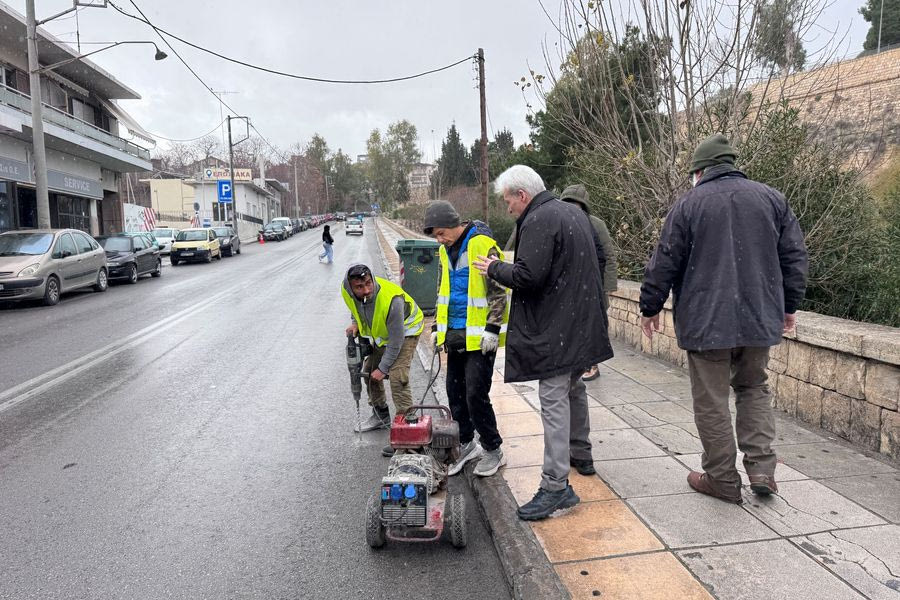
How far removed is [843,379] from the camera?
4270 mm

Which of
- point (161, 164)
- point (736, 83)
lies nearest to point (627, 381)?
point (736, 83)

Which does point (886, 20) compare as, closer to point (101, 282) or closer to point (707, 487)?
point (101, 282)

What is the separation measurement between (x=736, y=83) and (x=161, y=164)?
87.9m

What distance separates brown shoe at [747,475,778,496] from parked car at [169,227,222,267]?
26.4 m

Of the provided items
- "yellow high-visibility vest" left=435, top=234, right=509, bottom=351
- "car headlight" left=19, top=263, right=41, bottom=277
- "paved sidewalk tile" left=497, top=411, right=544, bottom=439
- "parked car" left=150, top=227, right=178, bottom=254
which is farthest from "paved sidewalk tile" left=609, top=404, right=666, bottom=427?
"parked car" left=150, top=227, right=178, bottom=254

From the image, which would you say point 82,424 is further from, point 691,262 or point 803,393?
point 803,393

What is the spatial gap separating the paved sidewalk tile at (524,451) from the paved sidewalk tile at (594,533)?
75 centimetres

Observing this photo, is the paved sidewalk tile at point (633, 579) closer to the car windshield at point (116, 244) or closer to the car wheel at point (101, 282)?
the car wheel at point (101, 282)

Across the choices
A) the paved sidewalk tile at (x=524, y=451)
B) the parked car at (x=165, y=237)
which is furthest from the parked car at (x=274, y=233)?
the paved sidewalk tile at (x=524, y=451)

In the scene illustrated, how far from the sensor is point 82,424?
539 cm

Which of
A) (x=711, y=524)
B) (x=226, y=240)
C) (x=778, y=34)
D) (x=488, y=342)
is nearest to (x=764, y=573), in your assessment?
(x=711, y=524)

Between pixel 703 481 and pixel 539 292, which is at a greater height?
pixel 539 292

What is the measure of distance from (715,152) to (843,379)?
80.9 inches

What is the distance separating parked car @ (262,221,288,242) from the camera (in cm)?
4844
